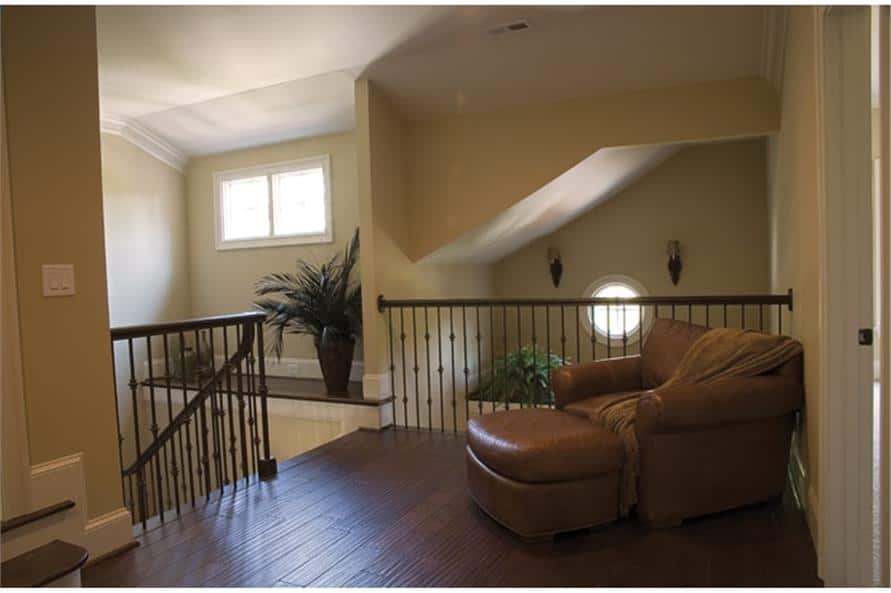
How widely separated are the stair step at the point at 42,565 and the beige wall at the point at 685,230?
497 cm

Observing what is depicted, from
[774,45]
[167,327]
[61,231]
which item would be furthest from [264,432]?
[774,45]

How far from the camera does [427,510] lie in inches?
99.8

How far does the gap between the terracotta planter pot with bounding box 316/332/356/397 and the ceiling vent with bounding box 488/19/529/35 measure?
2.51 m

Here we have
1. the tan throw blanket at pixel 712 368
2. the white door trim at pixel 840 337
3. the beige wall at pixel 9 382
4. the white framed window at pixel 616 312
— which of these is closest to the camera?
the white door trim at pixel 840 337

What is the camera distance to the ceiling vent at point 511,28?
322 centimetres

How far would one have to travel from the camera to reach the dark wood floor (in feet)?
6.31

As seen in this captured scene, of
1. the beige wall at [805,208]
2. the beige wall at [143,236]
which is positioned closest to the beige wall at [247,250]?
the beige wall at [143,236]

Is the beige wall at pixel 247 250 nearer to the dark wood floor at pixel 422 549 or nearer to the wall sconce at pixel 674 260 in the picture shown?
the dark wood floor at pixel 422 549

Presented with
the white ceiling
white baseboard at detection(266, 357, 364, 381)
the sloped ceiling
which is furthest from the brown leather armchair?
white baseboard at detection(266, 357, 364, 381)

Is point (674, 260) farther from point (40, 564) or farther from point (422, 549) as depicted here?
point (40, 564)

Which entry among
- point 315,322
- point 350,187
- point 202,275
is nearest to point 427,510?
point 315,322

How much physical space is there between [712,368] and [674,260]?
10.8ft

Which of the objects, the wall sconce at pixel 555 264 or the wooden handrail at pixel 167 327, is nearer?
the wooden handrail at pixel 167 327

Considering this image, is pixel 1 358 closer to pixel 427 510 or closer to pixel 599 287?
pixel 427 510
